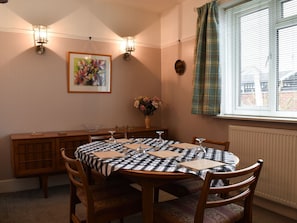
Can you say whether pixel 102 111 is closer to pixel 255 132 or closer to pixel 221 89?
pixel 221 89

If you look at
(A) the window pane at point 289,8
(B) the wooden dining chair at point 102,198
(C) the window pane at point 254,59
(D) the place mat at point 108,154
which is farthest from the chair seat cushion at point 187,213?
(A) the window pane at point 289,8

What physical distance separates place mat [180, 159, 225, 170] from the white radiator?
3.59ft

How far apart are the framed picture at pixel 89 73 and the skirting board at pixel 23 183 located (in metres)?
1.24

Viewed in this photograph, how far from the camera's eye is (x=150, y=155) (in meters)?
2.00

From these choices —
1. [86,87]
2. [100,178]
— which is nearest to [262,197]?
[100,178]

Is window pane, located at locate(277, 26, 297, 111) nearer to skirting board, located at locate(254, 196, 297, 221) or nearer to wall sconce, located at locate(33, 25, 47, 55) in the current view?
skirting board, located at locate(254, 196, 297, 221)

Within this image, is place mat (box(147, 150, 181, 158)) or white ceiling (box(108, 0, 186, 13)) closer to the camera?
place mat (box(147, 150, 181, 158))

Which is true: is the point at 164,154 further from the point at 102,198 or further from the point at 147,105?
the point at 147,105

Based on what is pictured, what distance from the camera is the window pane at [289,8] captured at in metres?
2.62

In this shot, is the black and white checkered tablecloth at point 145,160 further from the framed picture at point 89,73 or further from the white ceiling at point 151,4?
the white ceiling at point 151,4

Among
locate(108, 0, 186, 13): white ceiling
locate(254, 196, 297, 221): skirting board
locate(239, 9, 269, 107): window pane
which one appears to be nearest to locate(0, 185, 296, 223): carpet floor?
locate(254, 196, 297, 221): skirting board

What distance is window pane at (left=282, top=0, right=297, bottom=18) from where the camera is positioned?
8.59 feet

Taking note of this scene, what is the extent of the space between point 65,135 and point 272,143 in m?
2.35

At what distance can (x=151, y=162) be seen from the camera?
1.80 meters
